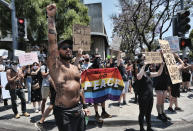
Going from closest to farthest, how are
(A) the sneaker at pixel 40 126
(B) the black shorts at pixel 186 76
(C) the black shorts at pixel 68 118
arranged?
(C) the black shorts at pixel 68 118, (A) the sneaker at pixel 40 126, (B) the black shorts at pixel 186 76

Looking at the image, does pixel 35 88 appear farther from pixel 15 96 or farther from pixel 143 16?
pixel 143 16

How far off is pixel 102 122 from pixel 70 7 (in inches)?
688

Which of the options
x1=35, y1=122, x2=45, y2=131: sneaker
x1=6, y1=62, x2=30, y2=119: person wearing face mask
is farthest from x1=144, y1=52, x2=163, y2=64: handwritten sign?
x1=6, y1=62, x2=30, y2=119: person wearing face mask

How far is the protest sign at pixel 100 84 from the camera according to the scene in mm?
5160

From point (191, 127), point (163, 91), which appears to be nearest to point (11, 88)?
point (163, 91)

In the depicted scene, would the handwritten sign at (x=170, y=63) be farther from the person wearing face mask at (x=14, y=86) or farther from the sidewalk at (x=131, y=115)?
the person wearing face mask at (x=14, y=86)

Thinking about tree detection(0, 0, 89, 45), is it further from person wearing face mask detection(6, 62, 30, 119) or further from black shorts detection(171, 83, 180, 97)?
black shorts detection(171, 83, 180, 97)

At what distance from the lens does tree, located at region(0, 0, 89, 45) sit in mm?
16469

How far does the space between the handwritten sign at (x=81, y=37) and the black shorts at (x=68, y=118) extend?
2331 millimetres

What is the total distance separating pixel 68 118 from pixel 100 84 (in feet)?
9.89

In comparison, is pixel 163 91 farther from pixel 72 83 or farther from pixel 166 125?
pixel 72 83

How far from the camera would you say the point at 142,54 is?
14.1 feet

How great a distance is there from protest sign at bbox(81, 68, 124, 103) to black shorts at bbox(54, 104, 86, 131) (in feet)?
8.78

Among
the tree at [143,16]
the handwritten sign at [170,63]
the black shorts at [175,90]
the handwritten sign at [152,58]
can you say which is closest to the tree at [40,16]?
the tree at [143,16]
